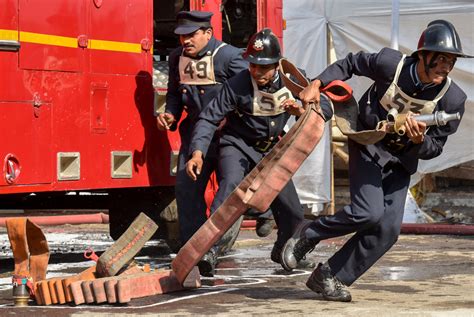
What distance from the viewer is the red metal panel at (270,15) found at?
40.9ft

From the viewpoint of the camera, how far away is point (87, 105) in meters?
10.5

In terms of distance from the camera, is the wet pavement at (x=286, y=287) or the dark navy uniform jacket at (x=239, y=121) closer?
the wet pavement at (x=286, y=287)

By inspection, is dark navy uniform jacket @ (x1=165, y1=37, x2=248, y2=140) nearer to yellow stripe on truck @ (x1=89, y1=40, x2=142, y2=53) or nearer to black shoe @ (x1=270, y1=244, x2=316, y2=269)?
yellow stripe on truck @ (x1=89, y1=40, x2=142, y2=53)

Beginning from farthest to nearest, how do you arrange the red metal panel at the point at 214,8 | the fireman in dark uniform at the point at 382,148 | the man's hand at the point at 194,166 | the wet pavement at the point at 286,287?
the red metal panel at the point at 214,8 → the man's hand at the point at 194,166 → the fireman in dark uniform at the point at 382,148 → the wet pavement at the point at 286,287

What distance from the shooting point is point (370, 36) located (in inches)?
631

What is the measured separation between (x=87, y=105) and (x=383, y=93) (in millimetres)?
2974

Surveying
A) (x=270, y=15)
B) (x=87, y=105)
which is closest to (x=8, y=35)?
(x=87, y=105)

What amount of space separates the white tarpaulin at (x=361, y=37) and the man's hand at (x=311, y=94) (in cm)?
742

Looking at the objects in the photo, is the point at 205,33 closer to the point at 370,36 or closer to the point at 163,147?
the point at 163,147

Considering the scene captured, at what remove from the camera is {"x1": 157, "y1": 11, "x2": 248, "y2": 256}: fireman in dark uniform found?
34.2ft

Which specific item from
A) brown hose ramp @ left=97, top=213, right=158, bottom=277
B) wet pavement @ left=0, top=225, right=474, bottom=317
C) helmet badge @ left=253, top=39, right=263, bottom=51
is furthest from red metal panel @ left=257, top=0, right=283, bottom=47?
brown hose ramp @ left=97, top=213, right=158, bottom=277

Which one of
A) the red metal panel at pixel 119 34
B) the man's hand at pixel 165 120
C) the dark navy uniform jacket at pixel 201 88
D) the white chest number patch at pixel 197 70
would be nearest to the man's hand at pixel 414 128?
the dark navy uniform jacket at pixel 201 88

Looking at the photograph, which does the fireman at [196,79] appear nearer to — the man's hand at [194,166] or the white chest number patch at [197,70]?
the white chest number patch at [197,70]

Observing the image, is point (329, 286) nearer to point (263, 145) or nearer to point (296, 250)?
point (296, 250)
